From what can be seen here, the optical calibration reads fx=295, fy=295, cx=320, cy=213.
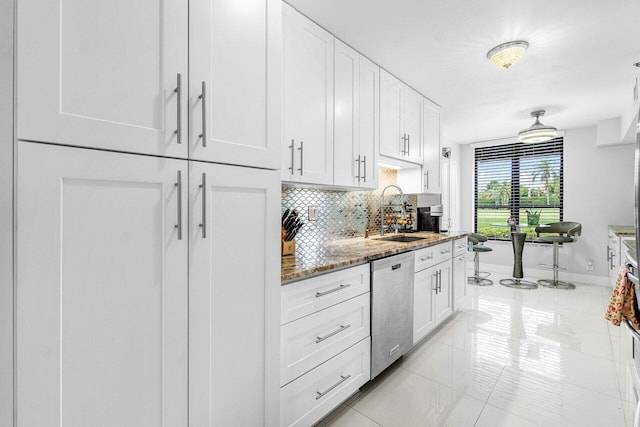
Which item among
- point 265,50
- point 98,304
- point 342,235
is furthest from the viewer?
point 342,235

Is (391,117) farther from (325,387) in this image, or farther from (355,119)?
(325,387)

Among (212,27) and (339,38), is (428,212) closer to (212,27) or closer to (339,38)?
(339,38)

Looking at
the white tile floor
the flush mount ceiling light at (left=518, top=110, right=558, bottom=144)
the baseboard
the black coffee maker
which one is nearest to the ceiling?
the flush mount ceiling light at (left=518, top=110, right=558, bottom=144)

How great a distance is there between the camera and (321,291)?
1.60 m

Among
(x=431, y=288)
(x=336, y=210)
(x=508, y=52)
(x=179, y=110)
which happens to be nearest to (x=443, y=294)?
(x=431, y=288)

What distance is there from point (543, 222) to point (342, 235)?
446 centimetres

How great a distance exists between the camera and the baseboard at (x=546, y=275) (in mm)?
4668

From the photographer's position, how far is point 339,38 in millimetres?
2207

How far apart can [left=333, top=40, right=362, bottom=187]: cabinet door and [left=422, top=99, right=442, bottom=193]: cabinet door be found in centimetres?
125

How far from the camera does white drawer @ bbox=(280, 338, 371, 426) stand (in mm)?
1453

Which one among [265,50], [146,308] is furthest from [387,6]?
[146,308]

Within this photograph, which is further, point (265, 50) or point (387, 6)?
point (387, 6)

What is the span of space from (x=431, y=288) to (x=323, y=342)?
1.52 m

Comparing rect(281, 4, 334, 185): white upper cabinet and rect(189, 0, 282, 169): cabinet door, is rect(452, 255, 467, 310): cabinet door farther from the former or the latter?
rect(189, 0, 282, 169): cabinet door
